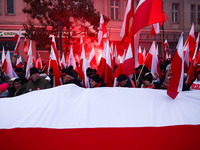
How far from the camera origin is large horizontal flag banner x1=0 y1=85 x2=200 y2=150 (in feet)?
6.53

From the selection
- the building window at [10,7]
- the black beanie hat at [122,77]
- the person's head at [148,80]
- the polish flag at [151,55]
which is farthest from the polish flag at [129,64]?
the building window at [10,7]

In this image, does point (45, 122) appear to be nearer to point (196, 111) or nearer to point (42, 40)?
point (196, 111)

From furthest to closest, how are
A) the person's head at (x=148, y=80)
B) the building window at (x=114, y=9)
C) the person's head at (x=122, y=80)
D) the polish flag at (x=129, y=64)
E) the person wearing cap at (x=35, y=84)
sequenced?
the building window at (x=114, y=9) < the person's head at (x=148, y=80) < the person wearing cap at (x=35, y=84) < the person's head at (x=122, y=80) < the polish flag at (x=129, y=64)

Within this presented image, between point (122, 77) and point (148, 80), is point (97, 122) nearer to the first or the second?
point (122, 77)

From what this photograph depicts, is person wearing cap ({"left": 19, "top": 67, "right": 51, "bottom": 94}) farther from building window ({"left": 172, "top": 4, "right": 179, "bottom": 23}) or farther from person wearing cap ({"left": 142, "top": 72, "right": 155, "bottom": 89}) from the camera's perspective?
building window ({"left": 172, "top": 4, "right": 179, "bottom": 23})

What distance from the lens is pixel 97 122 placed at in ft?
6.86

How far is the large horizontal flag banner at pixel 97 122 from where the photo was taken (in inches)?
78.4

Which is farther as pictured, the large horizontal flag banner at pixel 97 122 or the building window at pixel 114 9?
the building window at pixel 114 9

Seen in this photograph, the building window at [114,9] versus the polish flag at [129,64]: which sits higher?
the building window at [114,9]

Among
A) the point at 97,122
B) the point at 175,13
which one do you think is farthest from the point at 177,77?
the point at 175,13

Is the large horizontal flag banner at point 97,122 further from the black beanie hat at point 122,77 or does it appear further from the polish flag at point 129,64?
the black beanie hat at point 122,77

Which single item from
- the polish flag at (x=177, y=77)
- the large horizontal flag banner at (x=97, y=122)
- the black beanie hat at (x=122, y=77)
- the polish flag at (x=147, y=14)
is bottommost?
the large horizontal flag banner at (x=97, y=122)

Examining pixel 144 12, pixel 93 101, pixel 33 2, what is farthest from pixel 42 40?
pixel 93 101

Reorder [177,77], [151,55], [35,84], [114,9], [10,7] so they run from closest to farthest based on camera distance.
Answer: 1. [177,77]
2. [35,84]
3. [151,55]
4. [10,7]
5. [114,9]
